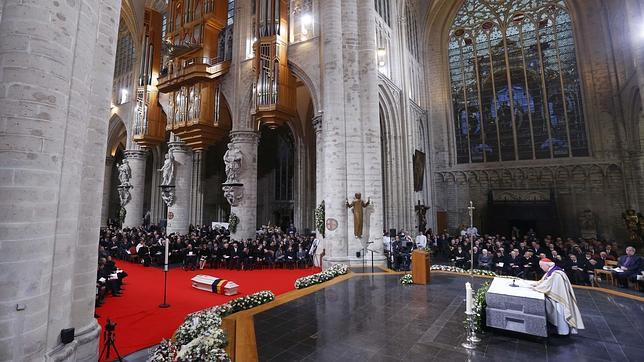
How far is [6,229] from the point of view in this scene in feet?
10.4

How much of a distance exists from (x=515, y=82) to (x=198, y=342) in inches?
882

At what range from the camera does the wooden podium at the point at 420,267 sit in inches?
321

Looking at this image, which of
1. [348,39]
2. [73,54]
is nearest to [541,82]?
[348,39]

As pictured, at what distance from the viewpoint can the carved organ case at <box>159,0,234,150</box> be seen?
15797 mm

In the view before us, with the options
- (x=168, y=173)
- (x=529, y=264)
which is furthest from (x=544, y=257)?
(x=168, y=173)

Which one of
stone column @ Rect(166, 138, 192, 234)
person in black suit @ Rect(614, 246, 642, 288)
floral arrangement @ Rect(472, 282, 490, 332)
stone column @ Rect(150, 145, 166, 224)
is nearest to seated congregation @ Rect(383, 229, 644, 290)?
person in black suit @ Rect(614, 246, 642, 288)

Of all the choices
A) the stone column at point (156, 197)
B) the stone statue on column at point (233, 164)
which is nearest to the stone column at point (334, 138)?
the stone statue on column at point (233, 164)

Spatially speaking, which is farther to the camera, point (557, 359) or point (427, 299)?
point (427, 299)

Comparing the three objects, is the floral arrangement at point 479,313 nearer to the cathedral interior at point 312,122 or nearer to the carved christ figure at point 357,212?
the cathedral interior at point 312,122

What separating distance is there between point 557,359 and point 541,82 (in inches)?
775

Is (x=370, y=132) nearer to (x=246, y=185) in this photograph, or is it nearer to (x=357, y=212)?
(x=357, y=212)

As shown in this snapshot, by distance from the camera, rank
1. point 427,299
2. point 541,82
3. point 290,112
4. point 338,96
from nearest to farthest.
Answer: point 427,299
point 338,96
point 290,112
point 541,82

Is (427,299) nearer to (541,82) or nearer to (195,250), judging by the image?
(195,250)

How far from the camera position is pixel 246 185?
1544 cm
